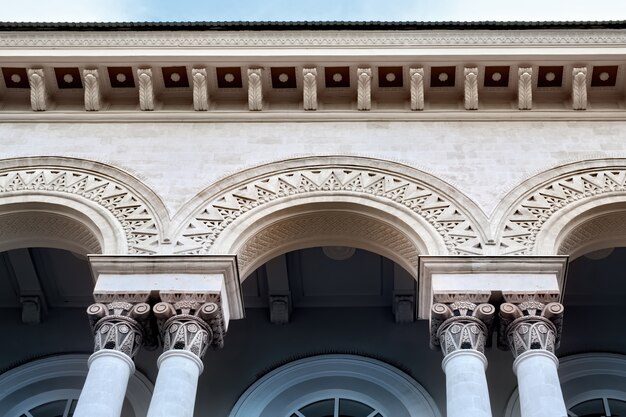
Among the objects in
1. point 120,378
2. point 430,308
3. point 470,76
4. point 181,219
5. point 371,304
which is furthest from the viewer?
point 371,304

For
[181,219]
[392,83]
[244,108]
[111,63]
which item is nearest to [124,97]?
[111,63]

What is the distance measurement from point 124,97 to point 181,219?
2.63 m

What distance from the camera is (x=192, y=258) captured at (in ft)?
34.9

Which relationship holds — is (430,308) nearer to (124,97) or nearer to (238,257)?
(238,257)

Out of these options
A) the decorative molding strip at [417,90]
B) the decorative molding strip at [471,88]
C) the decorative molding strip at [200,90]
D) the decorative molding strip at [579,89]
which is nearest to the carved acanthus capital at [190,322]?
the decorative molding strip at [200,90]

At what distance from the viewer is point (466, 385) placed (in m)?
9.39

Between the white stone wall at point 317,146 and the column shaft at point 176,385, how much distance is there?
2.27 meters

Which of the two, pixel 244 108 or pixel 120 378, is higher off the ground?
pixel 244 108

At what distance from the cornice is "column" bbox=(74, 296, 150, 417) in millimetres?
4094

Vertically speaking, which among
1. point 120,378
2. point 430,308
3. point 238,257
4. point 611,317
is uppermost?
point 611,317

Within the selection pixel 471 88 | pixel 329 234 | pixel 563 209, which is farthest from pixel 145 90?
pixel 563 209

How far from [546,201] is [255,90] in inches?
155

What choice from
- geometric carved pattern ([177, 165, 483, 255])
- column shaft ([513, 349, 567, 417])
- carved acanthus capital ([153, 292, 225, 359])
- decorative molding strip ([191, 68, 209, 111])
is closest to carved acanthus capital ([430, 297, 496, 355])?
column shaft ([513, 349, 567, 417])

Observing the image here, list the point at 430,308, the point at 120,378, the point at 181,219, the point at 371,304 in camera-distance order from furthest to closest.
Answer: the point at 371,304
the point at 181,219
the point at 430,308
the point at 120,378
